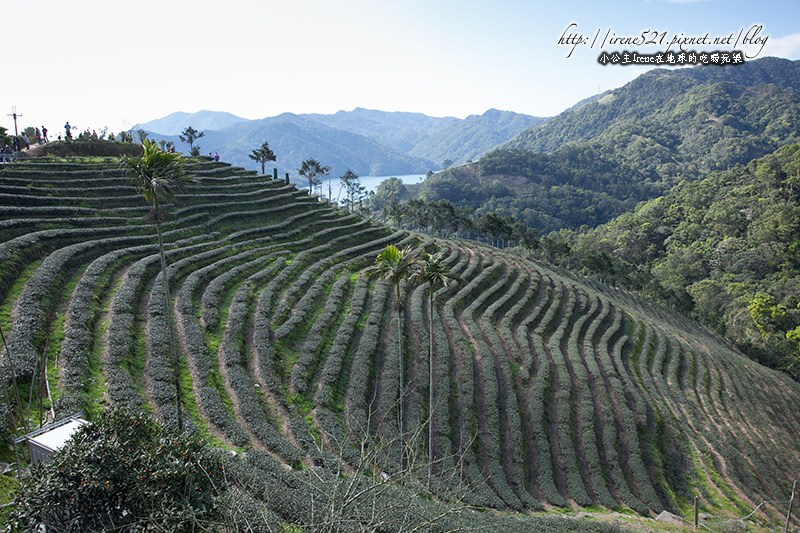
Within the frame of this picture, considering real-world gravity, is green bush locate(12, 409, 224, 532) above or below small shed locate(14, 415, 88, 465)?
above

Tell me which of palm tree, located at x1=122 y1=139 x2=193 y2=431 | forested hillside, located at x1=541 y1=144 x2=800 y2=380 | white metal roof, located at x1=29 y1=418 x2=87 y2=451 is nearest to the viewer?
white metal roof, located at x1=29 y1=418 x2=87 y2=451

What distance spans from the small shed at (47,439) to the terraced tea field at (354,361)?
380 centimetres

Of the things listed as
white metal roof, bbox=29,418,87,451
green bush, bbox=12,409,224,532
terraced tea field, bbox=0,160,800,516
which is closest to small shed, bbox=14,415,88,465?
white metal roof, bbox=29,418,87,451

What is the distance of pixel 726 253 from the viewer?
97.1 m

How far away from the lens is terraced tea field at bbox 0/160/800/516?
65.8ft

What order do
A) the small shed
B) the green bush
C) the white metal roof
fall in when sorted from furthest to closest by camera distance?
1. the white metal roof
2. the small shed
3. the green bush

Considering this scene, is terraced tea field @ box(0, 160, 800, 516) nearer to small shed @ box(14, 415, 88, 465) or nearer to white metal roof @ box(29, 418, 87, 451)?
small shed @ box(14, 415, 88, 465)

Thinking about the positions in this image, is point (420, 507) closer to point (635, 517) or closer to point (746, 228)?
point (635, 517)

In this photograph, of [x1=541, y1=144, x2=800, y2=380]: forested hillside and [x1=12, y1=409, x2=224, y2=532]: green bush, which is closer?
[x1=12, y1=409, x2=224, y2=532]: green bush

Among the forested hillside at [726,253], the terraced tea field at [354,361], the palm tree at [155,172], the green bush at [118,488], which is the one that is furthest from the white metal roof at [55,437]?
the forested hillside at [726,253]

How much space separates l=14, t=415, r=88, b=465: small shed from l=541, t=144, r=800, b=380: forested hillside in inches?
2918

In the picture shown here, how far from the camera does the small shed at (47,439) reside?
451 inches

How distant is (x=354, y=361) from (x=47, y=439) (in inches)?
647

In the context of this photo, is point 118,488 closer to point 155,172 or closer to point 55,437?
point 55,437
